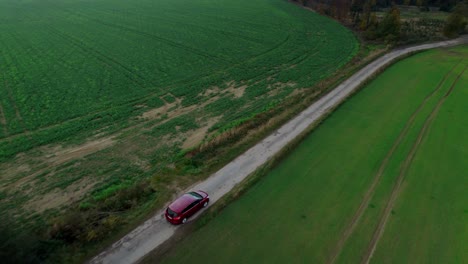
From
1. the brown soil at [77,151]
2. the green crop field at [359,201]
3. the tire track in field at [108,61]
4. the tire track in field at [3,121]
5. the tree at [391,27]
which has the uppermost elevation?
the tree at [391,27]

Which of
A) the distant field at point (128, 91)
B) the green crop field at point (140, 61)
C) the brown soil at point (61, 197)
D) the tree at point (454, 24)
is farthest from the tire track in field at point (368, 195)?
the tree at point (454, 24)

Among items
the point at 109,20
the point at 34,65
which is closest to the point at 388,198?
the point at 34,65

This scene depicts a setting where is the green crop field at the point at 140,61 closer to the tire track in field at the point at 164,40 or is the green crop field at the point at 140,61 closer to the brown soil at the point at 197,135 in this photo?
the tire track in field at the point at 164,40

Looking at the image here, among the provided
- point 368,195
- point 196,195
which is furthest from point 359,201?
point 196,195

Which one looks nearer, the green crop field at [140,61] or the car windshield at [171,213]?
the car windshield at [171,213]

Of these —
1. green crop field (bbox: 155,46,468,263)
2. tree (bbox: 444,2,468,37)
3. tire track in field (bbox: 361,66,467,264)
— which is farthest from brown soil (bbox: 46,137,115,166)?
tree (bbox: 444,2,468,37)

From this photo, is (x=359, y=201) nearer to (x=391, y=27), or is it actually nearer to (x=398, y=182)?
(x=398, y=182)

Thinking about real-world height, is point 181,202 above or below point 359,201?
above
